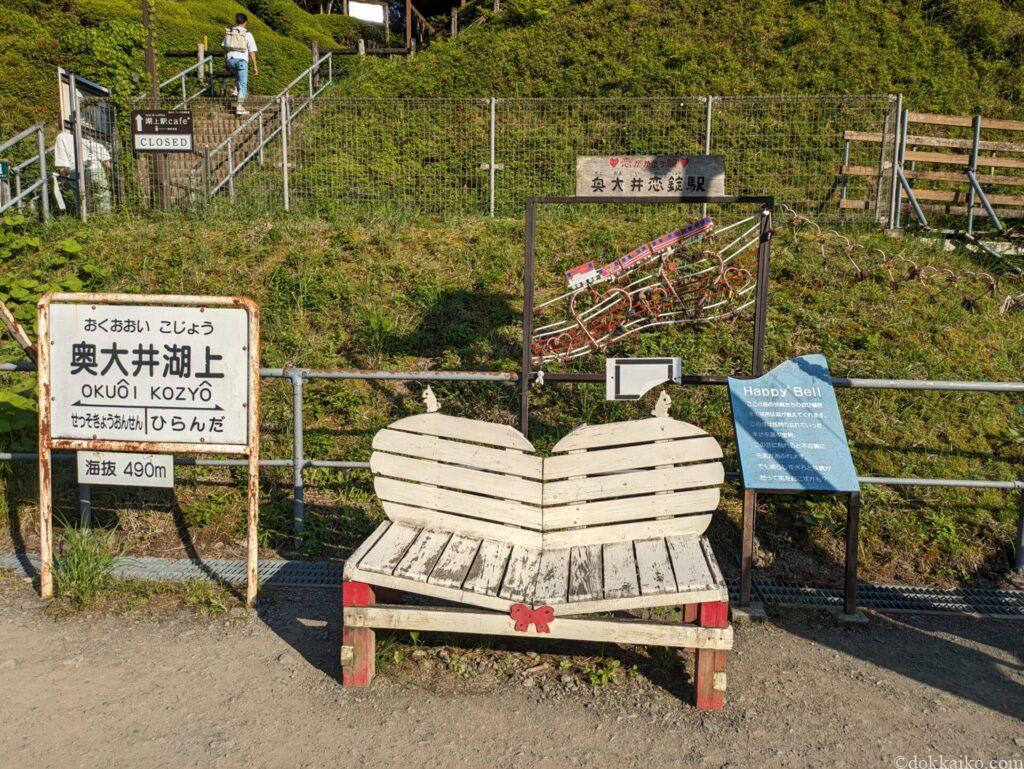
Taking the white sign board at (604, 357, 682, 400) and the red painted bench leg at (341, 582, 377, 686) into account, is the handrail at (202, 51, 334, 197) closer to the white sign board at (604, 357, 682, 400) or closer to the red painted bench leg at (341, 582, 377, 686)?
the white sign board at (604, 357, 682, 400)

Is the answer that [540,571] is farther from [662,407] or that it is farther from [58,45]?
[58,45]

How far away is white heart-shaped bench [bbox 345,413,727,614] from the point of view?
4039mm

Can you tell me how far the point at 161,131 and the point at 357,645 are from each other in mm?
8703

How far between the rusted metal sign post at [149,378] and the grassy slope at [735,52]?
42.9 ft

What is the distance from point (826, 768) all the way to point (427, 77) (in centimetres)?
1629

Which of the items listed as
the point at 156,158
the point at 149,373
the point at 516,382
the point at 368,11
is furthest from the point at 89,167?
the point at 368,11

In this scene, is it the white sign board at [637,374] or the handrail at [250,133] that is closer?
the white sign board at [637,374]

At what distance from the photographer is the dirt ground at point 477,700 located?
322 centimetres

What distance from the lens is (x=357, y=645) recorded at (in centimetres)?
368

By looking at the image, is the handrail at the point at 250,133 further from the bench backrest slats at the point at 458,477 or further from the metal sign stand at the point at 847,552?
the metal sign stand at the point at 847,552

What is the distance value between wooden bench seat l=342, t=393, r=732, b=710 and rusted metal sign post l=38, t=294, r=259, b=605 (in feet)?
2.77

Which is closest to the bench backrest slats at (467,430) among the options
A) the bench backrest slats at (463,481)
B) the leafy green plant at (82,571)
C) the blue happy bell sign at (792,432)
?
the bench backrest slats at (463,481)

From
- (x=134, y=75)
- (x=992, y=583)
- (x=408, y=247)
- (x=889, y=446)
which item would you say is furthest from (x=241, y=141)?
(x=992, y=583)

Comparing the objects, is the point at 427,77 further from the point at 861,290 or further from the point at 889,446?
the point at 889,446
